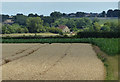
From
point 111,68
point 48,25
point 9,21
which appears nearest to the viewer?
point 111,68

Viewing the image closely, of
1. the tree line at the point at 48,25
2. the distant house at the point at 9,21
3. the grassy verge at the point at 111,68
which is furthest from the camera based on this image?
the distant house at the point at 9,21

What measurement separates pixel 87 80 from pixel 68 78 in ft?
2.52

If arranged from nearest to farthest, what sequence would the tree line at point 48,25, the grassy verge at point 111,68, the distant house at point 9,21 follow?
the grassy verge at point 111,68
the tree line at point 48,25
the distant house at point 9,21

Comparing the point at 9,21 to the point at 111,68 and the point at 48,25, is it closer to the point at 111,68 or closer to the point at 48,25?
the point at 48,25

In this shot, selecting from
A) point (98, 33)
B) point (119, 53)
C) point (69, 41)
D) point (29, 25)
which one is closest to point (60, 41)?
point (69, 41)

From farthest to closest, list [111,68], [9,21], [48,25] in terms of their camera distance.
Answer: [9,21] → [48,25] → [111,68]

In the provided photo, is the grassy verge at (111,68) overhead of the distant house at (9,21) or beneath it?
overhead

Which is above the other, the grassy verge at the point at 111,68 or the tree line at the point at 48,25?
the grassy verge at the point at 111,68

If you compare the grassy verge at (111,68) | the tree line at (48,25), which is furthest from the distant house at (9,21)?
the grassy verge at (111,68)

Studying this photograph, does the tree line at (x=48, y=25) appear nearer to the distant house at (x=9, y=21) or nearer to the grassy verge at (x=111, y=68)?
the distant house at (x=9, y=21)

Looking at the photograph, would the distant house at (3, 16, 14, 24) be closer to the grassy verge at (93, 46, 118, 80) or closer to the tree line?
the tree line

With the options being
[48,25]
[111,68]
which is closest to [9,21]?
[48,25]

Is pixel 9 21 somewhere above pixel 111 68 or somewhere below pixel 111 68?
below

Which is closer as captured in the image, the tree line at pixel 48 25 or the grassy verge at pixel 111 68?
the grassy verge at pixel 111 68
